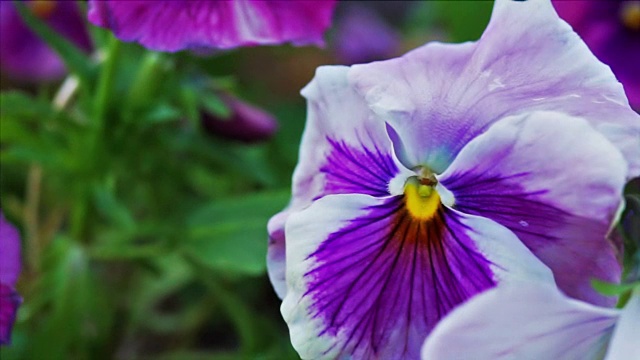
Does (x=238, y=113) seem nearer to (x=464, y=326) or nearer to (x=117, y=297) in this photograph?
(x=117, y=297)

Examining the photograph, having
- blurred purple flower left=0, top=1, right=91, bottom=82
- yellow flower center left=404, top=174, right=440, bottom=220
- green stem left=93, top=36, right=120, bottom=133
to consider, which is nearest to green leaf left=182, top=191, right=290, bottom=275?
green stem left=93, top=36, right=120, bottom=133

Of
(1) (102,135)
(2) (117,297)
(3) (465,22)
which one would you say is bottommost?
(2) (117,297)

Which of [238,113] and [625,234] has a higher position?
[625,234]

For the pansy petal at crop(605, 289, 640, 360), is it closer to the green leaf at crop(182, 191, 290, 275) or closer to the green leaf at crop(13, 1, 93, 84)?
the green leaf at crop(182, 191, 290, 275)

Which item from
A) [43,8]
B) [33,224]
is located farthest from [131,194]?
A: [43,8]

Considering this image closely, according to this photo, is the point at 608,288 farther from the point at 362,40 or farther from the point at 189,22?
the point at 362,40

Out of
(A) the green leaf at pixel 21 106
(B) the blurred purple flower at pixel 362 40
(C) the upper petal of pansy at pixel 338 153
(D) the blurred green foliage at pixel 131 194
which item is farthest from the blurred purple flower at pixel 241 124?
(B) the blurred purple flower at pixel 362 40

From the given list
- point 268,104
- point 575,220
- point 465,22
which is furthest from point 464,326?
point 268,104
